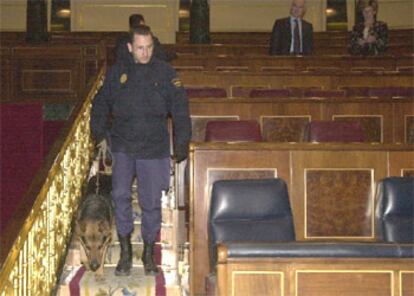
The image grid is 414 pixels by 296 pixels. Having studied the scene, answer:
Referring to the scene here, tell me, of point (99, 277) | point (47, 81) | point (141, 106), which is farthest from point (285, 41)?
point (99, 277)

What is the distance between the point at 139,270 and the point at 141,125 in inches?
31.4

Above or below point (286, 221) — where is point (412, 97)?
above

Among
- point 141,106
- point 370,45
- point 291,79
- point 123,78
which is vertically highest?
point 370,45

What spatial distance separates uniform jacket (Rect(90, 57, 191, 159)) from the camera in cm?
421

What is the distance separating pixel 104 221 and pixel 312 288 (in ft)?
5.89

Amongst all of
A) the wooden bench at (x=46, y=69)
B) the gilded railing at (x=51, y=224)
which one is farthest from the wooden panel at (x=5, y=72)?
the gilded railing at (x=51, y=224)

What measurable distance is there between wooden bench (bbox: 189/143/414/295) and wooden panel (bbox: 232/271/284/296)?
1.78m

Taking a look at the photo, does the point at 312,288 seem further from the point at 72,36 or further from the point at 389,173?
the point at 72,36

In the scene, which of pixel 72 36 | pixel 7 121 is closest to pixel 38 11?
pixel 72 36

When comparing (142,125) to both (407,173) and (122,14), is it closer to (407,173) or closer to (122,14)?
(407,173)

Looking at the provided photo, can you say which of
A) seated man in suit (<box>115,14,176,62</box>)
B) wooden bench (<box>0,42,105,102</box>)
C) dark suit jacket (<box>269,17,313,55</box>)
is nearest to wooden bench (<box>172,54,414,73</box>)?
dark suit jacket (<box>269,17,313,55</box>)

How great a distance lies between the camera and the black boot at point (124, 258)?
4.32 metres

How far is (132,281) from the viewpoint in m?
4.25

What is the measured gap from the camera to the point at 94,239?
4.30 meters
